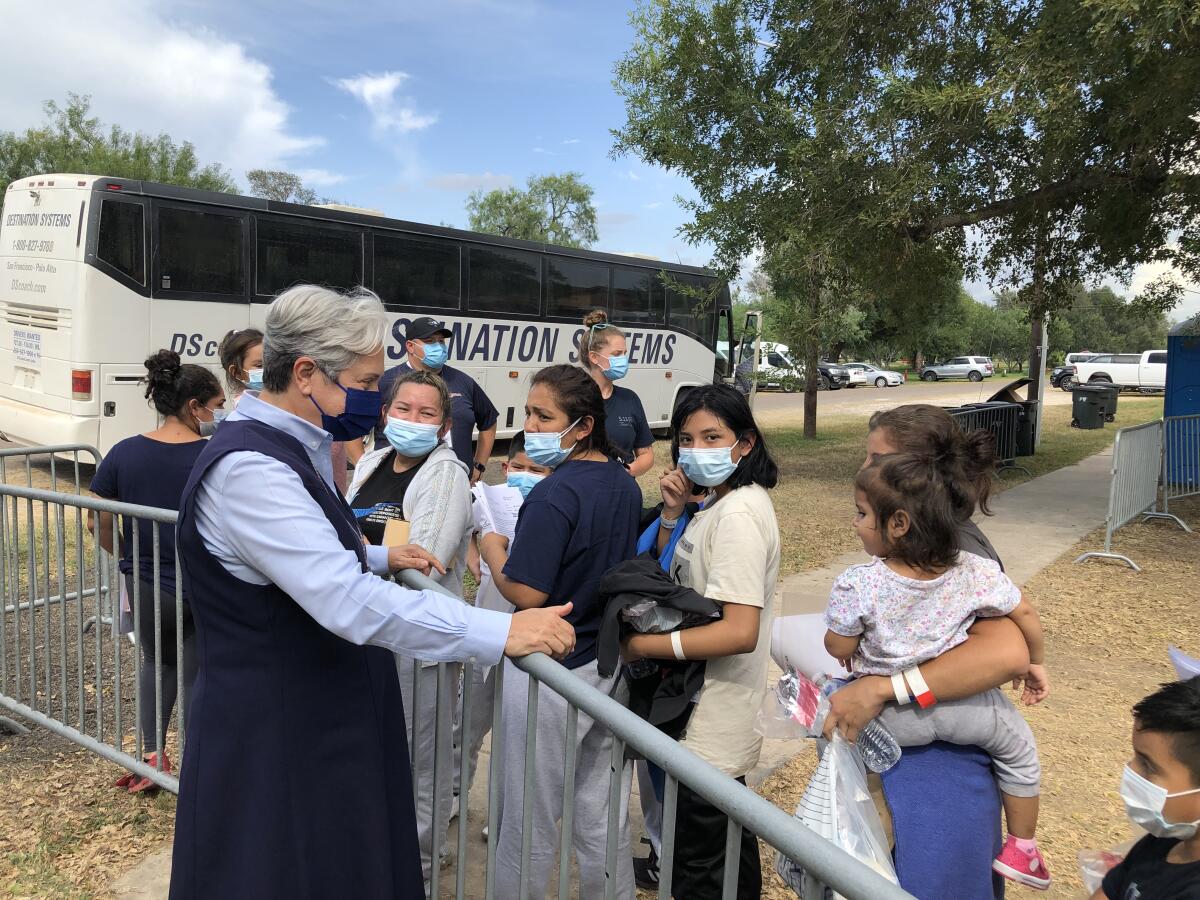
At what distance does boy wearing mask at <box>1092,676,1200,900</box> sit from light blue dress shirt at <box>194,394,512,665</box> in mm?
1323

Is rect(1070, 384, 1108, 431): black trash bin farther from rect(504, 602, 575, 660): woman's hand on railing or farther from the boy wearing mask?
rect(504, 602, 575, 660): woman's hand on railing

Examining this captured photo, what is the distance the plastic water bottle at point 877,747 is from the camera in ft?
6.98

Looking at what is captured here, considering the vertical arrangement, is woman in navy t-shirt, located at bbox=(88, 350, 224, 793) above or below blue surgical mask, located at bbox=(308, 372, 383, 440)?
below

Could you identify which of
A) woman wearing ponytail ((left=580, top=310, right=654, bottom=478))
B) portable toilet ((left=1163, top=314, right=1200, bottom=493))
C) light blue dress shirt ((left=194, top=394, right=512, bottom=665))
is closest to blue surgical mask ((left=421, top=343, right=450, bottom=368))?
woman wearing ponytail ((left=580, top=310, right=654, bottom=478))

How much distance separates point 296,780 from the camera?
Result: 188cm

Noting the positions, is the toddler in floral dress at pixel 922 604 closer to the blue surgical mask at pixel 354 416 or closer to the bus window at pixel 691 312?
the blue surgical mask at pixel 354 416

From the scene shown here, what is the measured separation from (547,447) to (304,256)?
986cm

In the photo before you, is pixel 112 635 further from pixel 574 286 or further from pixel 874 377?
pixel 874 377

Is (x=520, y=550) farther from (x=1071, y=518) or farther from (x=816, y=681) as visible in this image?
(x=1071, y=518)

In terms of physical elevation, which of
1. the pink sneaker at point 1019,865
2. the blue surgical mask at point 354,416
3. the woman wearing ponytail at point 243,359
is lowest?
the pink sneaker at point 1019,865

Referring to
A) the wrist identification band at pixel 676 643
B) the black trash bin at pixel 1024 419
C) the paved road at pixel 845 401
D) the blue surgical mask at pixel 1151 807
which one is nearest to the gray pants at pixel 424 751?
the wrist identification band at pixel 676 643

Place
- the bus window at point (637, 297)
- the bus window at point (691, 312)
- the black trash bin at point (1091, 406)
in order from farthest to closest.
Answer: the black trash bin at point (1091, 406) → the bus window at point (691, 312) → the bus window at point (637, 297)

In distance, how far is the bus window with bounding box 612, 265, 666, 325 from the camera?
1578cm

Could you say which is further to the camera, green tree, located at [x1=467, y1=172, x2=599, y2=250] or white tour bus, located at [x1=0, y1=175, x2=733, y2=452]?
green tree, located at [x1=467, y1=172, x2=599, y2=250]
